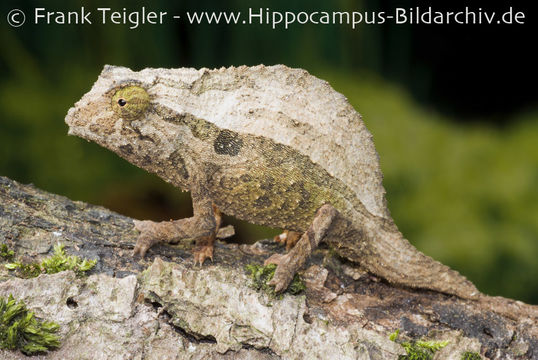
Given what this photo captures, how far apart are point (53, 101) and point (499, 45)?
4944 mm

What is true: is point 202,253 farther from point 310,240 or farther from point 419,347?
point 419,347

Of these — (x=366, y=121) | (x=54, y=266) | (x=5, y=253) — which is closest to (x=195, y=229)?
(x=54, y=266)

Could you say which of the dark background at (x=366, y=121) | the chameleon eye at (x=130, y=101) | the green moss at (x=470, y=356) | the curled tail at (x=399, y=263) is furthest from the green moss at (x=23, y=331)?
the dark background at (x=366, y=121)

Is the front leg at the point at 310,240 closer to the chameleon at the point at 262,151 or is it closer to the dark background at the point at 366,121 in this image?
the chameleon at the point at 262,151

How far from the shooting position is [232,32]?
20.1ft

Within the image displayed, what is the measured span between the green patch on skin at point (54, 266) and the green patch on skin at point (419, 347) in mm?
1427

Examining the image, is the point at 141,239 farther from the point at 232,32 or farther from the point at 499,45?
the point at 499,45

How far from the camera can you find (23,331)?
7.35 feet

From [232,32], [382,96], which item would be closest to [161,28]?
[232,32]

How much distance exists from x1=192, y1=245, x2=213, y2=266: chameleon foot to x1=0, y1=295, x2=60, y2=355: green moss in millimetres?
852

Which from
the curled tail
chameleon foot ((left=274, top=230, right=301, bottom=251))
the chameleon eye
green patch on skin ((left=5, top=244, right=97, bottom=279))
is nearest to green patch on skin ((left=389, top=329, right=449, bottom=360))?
the curled tail

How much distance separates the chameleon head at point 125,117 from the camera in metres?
2.96

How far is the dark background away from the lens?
535cm

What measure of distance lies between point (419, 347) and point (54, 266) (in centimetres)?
167
